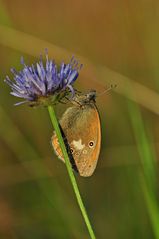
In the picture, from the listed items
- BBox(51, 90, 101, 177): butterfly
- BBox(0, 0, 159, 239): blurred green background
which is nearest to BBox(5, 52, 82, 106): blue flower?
BBox(51, 90, 101, 177): butterfly

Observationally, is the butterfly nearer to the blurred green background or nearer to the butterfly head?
the butterfly head

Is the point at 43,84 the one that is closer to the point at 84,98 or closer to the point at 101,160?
the point at 84,98

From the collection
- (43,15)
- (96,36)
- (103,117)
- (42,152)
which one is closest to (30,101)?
(42,152)

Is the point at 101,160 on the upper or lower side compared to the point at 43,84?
lower

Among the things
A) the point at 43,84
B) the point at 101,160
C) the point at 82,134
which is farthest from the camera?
the point at 101,160

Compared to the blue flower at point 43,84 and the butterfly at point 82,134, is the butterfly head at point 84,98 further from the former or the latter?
the blue flower at point 43,84

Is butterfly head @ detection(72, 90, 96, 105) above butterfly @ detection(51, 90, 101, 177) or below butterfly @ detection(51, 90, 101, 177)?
above

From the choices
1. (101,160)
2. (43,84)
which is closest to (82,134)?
(43,84)
